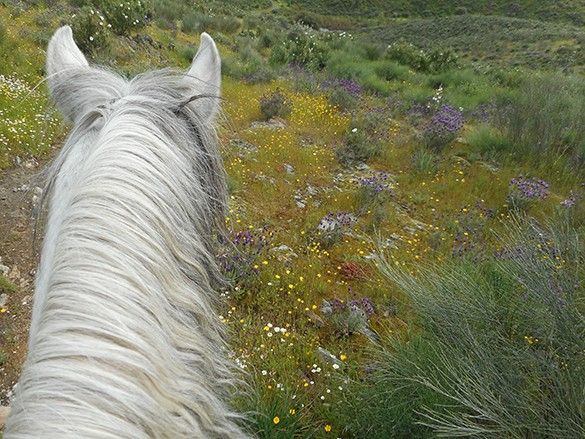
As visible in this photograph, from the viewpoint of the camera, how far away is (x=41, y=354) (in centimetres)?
77

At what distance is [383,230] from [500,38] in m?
32.0

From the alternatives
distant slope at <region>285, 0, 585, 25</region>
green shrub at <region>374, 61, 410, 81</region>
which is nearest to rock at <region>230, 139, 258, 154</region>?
green shrub at <region>374, 61, 410, 81</region>

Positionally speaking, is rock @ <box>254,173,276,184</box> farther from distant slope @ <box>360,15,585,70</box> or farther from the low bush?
distant slope @ <box>360,15,585,70</box>

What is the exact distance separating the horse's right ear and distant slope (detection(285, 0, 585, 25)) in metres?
51.2

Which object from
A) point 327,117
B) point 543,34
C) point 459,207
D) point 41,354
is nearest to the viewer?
point 41,354

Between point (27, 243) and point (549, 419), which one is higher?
point (549, 419)

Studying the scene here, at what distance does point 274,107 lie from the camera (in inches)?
295

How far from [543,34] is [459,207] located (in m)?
30.9

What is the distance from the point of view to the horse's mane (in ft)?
2.36

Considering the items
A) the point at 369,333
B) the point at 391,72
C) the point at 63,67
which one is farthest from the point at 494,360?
the point at 391,72

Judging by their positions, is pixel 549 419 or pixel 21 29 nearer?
pixel 549 419

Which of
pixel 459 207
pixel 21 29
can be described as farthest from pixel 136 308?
pixel 21 29

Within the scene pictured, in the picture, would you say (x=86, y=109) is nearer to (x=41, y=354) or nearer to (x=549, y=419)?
(x=41, y=354)

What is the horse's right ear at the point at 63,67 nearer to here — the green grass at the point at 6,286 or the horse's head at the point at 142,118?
the horse's head at the point at 142,118
